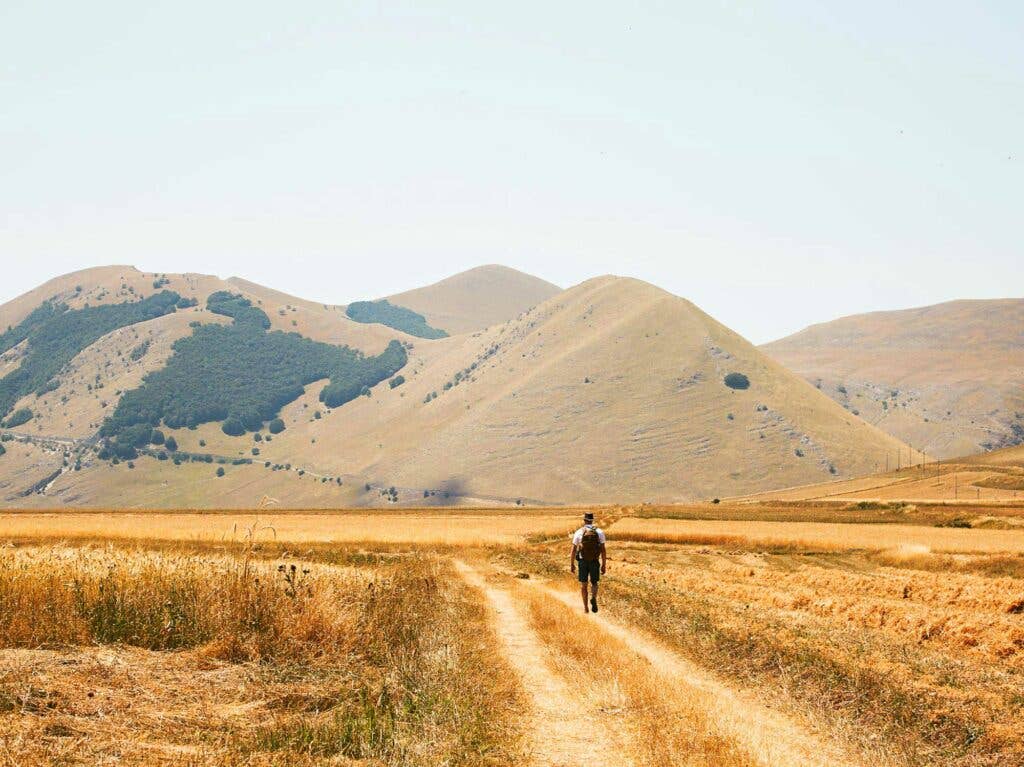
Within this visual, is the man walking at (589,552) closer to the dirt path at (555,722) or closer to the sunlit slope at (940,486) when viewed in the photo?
the dirt path at (555,722)

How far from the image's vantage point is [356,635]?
50.4 feet

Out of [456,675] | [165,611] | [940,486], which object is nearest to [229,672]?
[165,611]

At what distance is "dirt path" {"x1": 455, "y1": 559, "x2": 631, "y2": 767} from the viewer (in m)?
10.4

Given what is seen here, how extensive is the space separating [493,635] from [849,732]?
9.23m

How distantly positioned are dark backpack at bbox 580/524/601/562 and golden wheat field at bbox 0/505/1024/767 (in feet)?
4.99

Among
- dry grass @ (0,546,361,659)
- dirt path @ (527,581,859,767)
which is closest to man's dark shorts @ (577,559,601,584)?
dirt path @ (527,581,859,767)

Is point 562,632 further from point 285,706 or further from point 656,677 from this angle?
point 285,706

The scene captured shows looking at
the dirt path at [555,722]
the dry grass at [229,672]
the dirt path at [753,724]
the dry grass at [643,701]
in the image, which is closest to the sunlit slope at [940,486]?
the dry grass at [643,701]

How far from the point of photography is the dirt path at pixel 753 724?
36.2ft

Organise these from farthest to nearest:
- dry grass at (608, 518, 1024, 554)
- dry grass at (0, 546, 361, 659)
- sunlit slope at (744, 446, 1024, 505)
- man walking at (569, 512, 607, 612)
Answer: sunlit slope at (744, 446, 1024, 505) → dry grass at (608, 518, 1024, 554) → man walking at (569, 512, 607, 612) → dry grass at (0, 546, 361, 659)

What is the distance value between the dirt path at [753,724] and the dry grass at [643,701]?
298 millimetres

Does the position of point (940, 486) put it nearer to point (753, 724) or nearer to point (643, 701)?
point (753, 724)

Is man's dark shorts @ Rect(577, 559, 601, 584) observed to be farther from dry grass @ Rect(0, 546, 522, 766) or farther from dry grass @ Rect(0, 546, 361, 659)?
dry grass @ Rect(0, 546, 361, 659)

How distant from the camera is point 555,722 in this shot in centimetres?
1208
